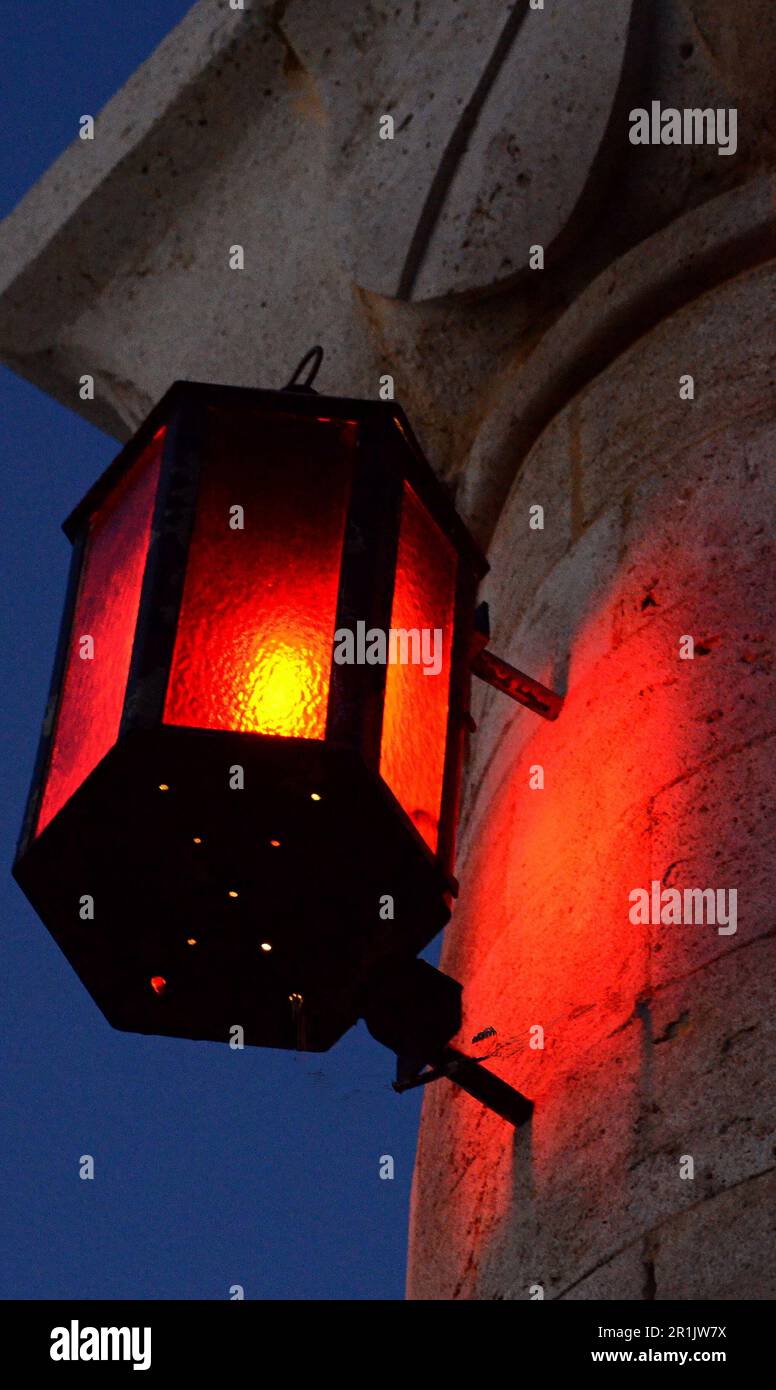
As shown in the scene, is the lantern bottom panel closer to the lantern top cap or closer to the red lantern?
the red lantern

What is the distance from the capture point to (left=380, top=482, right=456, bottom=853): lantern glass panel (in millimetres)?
3951

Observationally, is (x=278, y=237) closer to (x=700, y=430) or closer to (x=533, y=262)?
(x=533, y=262)

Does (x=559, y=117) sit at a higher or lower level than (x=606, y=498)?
higher

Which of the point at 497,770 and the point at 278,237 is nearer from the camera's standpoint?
the point at 497,770

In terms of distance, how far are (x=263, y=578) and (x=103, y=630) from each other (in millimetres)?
346

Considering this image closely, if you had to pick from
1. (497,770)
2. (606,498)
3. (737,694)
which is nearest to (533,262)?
(606,498)

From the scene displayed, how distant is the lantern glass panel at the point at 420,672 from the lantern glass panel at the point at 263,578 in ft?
0.47

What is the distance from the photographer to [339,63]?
6.00 metres

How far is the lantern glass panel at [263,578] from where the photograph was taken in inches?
150

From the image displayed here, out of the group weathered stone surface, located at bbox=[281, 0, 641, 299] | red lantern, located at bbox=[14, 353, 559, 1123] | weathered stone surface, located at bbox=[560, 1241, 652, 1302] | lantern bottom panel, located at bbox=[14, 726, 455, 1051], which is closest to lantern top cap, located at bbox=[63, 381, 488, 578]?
red lantern, located at bbox=[14, 353, 559, 1123]

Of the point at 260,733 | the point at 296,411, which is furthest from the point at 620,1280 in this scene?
the point at 296,411
